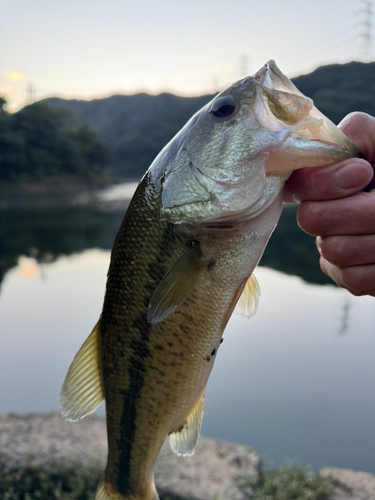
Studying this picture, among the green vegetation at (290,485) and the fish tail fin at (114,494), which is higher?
the fish tail fin at (114,494)

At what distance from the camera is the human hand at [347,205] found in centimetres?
140

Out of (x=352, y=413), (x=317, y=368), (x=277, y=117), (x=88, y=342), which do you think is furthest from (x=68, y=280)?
(x=277, y=117)

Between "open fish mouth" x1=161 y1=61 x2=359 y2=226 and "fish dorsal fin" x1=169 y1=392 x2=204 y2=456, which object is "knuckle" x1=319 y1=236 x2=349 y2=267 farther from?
"fish dorsal fin" x1=169 y1=392 x2=204 y2=456

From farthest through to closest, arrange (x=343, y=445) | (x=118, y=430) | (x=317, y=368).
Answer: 1. (x=317, y=368)
2. (x=343, y=445)
3. (x=118, y=430)

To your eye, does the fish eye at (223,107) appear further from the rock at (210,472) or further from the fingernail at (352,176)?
the rock at (210,472)

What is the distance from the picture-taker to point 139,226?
1.54 metres

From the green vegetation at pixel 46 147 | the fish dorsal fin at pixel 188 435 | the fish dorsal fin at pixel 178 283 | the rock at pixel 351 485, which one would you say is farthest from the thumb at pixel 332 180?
the green vegetation at pixel 46 147

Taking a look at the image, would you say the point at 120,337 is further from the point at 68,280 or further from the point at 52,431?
the point at 68,280

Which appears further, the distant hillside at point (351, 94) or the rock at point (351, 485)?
the distant hillside at point (351, 94)

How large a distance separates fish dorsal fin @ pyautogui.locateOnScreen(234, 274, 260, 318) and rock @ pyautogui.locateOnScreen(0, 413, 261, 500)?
7.28ft

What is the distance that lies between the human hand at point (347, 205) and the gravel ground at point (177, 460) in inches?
99.7

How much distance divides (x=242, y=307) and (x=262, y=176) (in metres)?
0.60

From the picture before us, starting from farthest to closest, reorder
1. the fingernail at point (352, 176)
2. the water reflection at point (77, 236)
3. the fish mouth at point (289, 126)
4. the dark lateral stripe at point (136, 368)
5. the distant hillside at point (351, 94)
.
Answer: the water reflection at point (77, 236) < the distant hillside at point (351, 94) < the dark lateral stripe at point (136, 368) < the fingernail at point (352, 176) < the fish mouth at point (289, 126)

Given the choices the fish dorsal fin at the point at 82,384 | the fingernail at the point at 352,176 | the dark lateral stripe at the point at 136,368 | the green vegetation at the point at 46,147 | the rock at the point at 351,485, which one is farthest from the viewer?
the green vegetation at the point at 46,147
